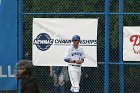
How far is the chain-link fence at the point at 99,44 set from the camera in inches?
493

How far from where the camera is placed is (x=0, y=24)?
12.0 metres

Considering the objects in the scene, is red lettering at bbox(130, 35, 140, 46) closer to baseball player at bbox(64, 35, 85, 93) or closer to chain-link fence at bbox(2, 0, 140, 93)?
chain-link fence at bbox(2, 0, 140, 93)

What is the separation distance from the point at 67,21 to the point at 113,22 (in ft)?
5.08

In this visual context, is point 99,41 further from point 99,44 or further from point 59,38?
point 59,38

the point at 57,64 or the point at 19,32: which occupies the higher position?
the point at 19,32

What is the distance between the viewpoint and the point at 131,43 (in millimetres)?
11844

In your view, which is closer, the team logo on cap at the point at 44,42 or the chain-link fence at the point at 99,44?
the team logo on cap at the point at 44,42

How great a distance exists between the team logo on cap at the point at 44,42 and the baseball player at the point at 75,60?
683 mm

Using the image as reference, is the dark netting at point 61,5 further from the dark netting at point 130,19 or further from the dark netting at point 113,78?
the dark netting at point 113,78

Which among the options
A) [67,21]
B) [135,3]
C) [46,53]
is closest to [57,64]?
[46,53]

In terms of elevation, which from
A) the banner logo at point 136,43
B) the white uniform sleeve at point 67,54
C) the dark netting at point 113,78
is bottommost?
the dark netting at point 113,78

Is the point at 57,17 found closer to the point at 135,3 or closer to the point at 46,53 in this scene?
the point at 46,53

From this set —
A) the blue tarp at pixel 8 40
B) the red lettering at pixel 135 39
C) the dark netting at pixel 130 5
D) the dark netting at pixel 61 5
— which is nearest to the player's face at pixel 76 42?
the red lettering at pixel 135 39

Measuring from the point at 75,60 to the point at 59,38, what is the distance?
83cm
